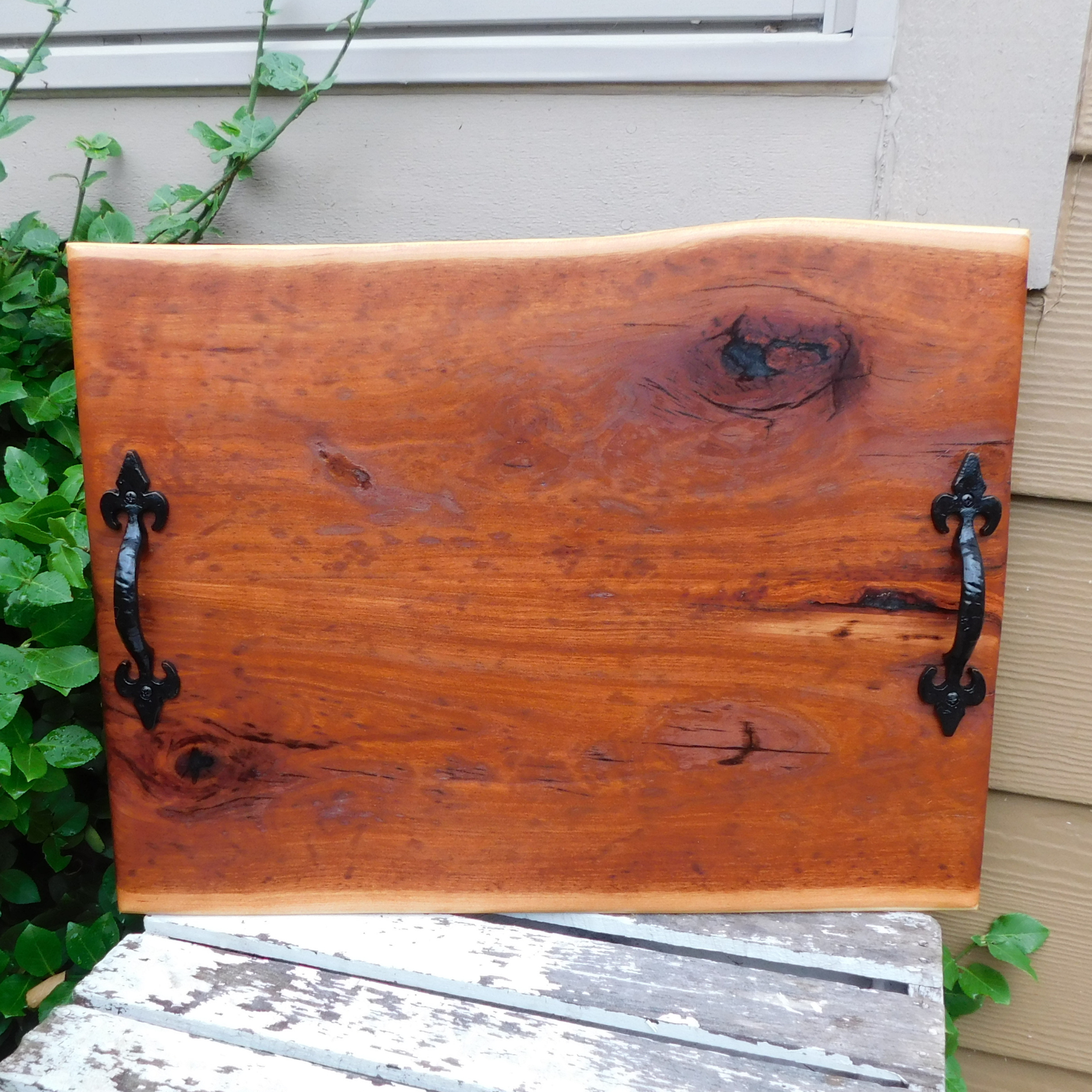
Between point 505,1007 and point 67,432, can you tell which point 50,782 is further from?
point 505,1007

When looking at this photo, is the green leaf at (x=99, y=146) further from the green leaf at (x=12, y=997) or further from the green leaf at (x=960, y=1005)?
the green leaf at (x=960, y=1005)

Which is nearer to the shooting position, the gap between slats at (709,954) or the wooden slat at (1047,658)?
the gap between slats at (709,954)

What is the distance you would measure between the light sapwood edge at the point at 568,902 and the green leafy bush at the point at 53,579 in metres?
0.23

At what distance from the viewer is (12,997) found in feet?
3.41

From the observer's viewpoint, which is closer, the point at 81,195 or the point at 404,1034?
the point at 404,1034

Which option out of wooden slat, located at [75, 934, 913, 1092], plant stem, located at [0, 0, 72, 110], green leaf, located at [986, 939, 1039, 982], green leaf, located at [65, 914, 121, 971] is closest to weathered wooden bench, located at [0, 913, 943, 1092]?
wooden slat, located at [75, 934, 913, 1092]

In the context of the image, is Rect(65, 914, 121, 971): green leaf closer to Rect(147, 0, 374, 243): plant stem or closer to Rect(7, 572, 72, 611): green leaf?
Rect(7, 572, 72, 611): green leaf

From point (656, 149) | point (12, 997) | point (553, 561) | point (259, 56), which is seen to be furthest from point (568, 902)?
point (259, 56)

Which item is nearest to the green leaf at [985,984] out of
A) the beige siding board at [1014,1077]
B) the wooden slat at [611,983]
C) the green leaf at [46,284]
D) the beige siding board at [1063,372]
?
the beige siding board at [1014,1077]

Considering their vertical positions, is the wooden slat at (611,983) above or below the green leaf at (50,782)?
below

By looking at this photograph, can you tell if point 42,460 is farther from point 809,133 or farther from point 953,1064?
point 953,1064

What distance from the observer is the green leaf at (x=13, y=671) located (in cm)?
90

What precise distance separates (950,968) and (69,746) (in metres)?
1.14

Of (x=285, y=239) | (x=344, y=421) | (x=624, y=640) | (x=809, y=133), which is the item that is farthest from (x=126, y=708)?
(x=809, y=133)
